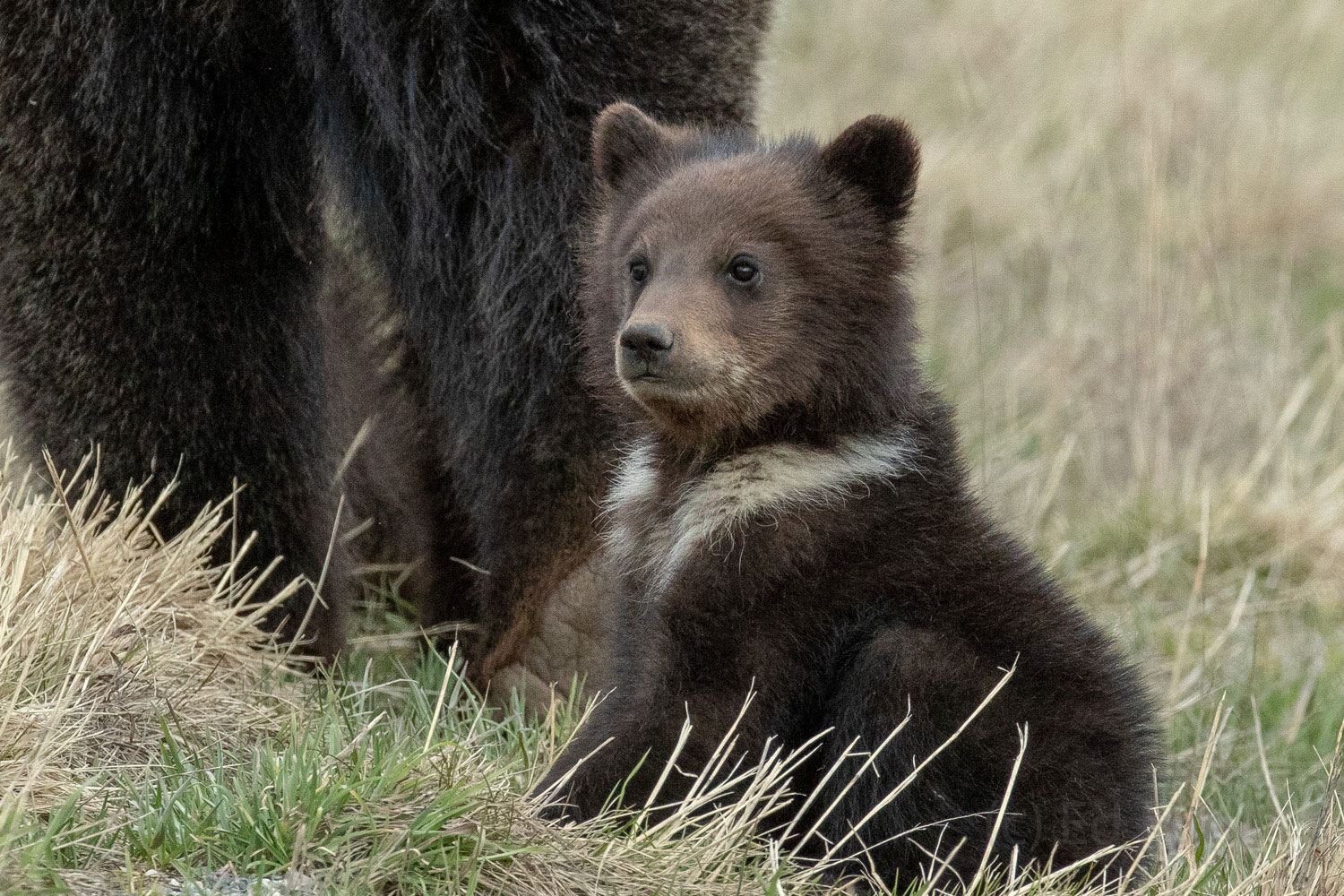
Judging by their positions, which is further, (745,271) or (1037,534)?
(1037,534)

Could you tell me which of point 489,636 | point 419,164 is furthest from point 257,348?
point 489,636

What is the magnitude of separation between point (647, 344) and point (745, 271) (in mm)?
282

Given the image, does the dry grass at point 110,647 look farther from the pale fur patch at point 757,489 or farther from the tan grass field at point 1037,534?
the pale fur patch at point 757,489

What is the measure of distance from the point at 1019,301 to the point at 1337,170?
2465 millimetres

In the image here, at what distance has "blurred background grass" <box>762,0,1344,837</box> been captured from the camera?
5.28m

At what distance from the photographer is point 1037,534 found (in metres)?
5.88

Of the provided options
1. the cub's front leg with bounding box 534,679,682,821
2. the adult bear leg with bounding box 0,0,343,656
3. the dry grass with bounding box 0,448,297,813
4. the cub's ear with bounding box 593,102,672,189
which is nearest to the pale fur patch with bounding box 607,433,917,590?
the cub's front leg with bounding box 534,679,682,821

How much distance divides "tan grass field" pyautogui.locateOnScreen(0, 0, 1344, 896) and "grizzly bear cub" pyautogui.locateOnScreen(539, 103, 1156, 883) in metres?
0.16

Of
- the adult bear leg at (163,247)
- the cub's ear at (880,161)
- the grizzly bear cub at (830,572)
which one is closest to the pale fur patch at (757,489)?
the grizzly bear cub at (830,572)

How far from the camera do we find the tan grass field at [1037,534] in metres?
2.87

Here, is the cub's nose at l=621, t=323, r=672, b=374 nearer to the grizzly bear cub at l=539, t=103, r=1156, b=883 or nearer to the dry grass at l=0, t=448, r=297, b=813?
the grizzly bear cub at l=539, t=103, r=1156, b=883

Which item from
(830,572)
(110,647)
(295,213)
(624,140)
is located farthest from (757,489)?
(295,213)

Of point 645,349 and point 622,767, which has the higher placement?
point 645,349

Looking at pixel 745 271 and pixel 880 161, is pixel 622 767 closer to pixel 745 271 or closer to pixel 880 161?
pixel 745 271
